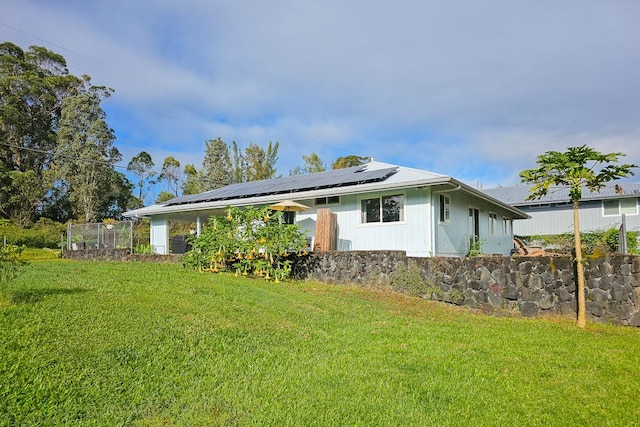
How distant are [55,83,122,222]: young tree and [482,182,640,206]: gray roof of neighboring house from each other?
1142 inches

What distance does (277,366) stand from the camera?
14.3ft

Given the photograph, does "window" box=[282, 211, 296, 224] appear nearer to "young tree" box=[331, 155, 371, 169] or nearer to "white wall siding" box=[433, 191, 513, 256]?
"white wall siding" box=[433, 191, 513, 256]

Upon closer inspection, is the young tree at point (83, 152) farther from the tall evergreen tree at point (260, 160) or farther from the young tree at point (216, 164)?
the tall evergreen tree at point (260, 160)

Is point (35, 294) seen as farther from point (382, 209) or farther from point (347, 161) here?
point (347, 161)

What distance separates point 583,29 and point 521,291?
27.4 feet

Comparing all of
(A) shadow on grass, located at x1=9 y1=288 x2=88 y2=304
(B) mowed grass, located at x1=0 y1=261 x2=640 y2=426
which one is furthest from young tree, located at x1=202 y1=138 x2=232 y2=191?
(A) shadow on grass, located at x1=9 y1=288 x2=88 y2=304

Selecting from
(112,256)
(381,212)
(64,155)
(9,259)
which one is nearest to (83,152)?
(64,155)

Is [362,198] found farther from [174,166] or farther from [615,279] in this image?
[174,166]

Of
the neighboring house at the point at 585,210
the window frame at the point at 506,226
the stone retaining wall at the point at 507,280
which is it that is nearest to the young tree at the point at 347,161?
the neighboring house at the point at 585,210

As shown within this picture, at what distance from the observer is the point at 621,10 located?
1092cm

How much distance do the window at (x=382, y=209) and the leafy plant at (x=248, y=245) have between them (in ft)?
8.73

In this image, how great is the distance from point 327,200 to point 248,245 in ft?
12.9

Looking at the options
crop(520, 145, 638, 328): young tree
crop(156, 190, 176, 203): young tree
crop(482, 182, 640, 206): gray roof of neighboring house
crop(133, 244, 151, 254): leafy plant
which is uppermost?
crop(156, 190, 176, 203): young tree

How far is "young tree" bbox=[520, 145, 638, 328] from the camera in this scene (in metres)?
7.52
